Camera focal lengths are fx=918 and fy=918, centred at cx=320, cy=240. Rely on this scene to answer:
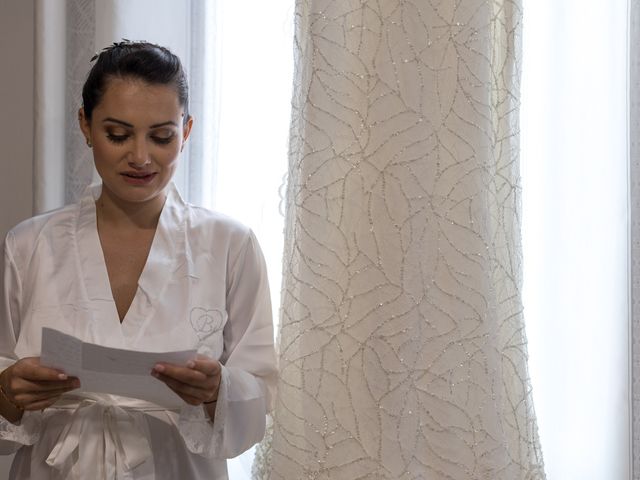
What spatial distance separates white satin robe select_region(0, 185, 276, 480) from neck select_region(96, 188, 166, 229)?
22 mm

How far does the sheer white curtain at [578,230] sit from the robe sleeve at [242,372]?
477 mm

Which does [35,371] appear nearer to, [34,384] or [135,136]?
[34,384]

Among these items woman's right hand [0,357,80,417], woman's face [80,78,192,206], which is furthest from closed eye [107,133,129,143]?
woman's right hand [0,357,80,417]

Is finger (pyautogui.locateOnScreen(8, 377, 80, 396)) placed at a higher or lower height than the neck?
lower

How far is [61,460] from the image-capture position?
142 cm

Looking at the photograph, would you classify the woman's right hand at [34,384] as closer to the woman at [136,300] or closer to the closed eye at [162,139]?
the woman at [136,300]

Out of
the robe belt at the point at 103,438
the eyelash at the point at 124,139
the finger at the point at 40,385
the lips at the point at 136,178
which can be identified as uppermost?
the eyelash at the point at 124,139

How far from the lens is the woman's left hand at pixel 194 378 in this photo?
1.29m

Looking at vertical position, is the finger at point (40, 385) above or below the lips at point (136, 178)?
below

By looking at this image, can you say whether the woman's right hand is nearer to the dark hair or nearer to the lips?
the lips

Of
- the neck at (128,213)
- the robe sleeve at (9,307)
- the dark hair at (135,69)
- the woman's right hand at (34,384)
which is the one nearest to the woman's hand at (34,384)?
the woman's right hand at (34,384)

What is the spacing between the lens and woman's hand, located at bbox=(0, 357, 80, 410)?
1327mm

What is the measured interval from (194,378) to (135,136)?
410mm

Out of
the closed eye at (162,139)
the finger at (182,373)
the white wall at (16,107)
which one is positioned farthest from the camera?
the white wall at (16,107)
